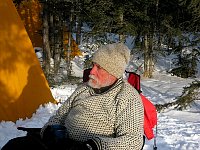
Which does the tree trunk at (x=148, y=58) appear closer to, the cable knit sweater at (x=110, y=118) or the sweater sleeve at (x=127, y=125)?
the cable knit sweater at (x=110, y=118)

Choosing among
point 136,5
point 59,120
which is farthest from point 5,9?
point 136,5

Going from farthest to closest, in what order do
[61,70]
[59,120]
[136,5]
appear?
1. [61,70]
2. [136,5]
3. [59,120]

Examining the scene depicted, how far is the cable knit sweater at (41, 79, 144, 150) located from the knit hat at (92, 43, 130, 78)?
0.11 m

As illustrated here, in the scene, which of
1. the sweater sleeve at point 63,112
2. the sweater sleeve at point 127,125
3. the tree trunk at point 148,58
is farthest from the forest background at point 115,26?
the sweater sleeve at point 127,125

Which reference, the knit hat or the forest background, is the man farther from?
the forest background

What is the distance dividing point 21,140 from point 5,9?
4.94 metres

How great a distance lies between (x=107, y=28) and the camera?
15469 mm

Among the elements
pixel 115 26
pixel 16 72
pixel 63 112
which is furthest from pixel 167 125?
pixel 115 26

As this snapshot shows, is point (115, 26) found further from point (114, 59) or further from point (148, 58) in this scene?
point (114, 59)

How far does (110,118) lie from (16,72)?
5.00 meters

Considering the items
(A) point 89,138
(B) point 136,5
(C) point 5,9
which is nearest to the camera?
(A) point 89,138

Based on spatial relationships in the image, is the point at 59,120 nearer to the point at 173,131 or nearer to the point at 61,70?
the point at 173,131

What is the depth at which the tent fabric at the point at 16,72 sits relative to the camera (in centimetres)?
780

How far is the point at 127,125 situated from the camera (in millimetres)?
3146
